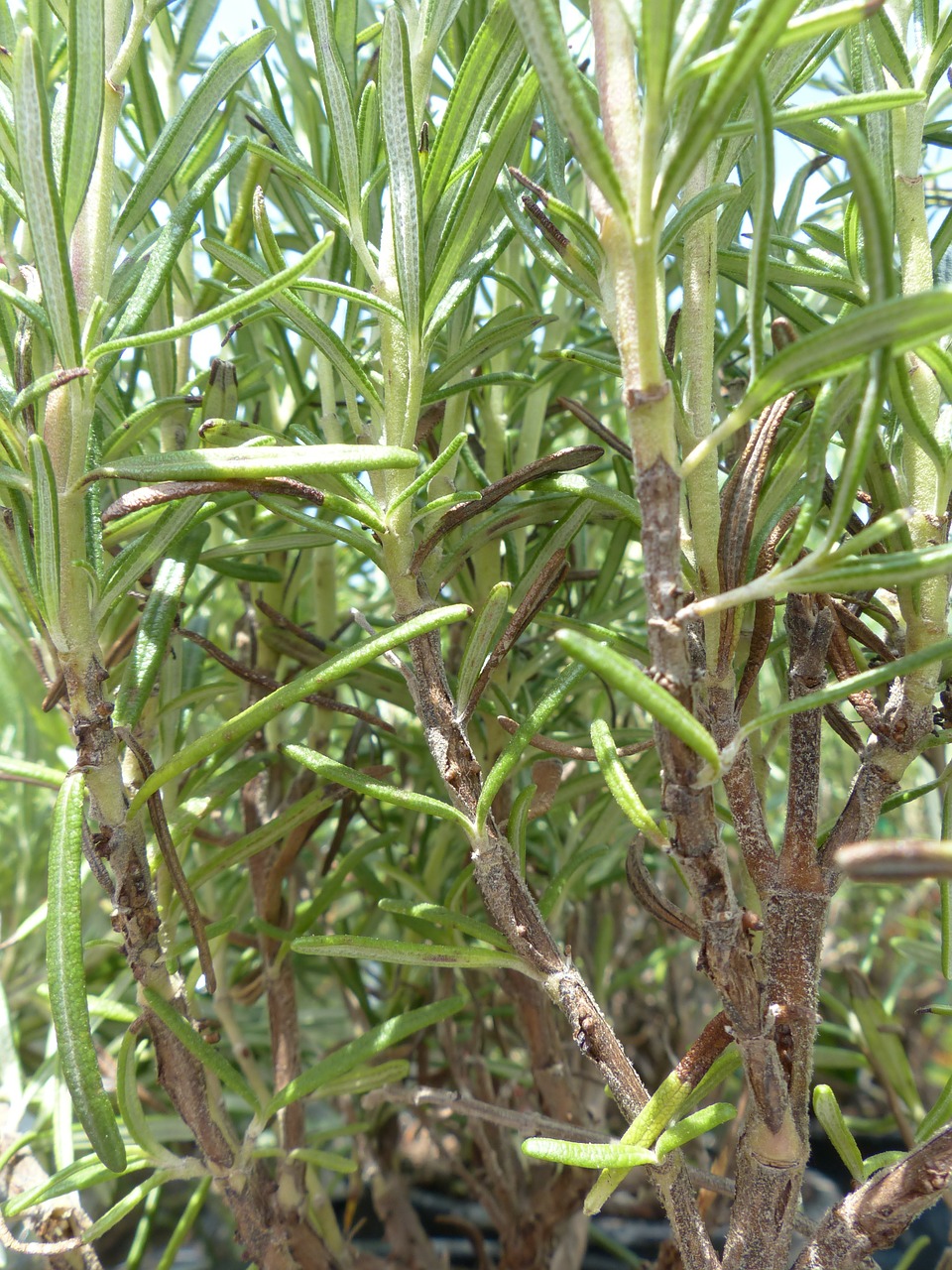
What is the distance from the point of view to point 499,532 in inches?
20.4

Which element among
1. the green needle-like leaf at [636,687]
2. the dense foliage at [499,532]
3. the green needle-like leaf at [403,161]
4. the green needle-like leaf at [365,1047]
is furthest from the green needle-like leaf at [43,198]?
the green needle-like leaf at [365,1047]

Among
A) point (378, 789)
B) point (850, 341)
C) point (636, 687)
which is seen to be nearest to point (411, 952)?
point (378, 789)

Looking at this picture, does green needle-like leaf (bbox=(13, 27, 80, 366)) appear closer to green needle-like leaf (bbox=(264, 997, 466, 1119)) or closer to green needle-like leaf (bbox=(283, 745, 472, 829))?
green needle-like leaf (bbox=(283, 745, 472, 829))

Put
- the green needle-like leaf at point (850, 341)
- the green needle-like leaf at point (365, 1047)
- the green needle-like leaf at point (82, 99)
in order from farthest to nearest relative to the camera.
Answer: the green needle-like leaf at point (365, 1047)
the green needle-like leaf at point (82, 99)
the green needle-like leaf at point (850, 341)

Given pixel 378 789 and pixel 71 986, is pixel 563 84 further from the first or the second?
pixel 71 986

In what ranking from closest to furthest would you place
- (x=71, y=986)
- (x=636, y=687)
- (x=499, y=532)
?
1. (x=636, y=687)
2. (x=71, y=986)
3. (x=499, y=532)

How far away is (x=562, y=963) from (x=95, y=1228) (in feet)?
0.93

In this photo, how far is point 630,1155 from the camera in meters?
0.37

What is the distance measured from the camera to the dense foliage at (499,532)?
320 millimetres

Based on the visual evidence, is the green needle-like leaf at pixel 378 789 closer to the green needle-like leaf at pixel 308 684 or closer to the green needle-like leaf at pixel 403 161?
the green needle-like leaf at pixel 308 684

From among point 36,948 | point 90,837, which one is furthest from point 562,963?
point 36,948

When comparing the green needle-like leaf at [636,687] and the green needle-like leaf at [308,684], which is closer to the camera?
the green needle-like leaf at [636,687]

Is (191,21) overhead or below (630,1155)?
overhead

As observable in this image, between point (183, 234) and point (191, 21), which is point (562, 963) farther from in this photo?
point (191, 21)
